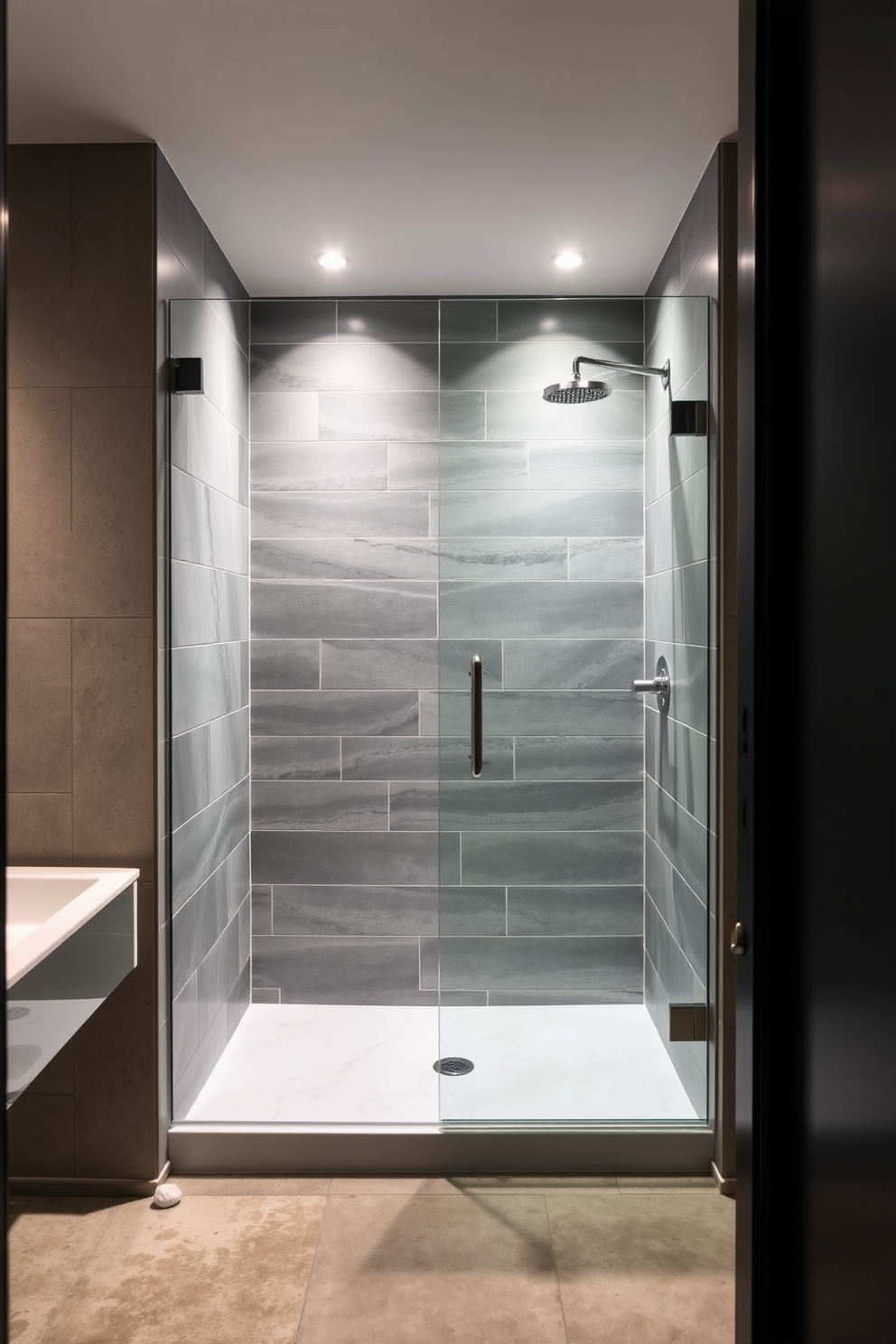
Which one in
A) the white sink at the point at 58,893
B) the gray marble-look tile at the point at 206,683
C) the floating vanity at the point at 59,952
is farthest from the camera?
the gray marble-look tile at the point at 206,683

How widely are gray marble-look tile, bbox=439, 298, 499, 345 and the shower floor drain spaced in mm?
1846

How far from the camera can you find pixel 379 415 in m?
3.51

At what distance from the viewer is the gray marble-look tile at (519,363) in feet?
8.04

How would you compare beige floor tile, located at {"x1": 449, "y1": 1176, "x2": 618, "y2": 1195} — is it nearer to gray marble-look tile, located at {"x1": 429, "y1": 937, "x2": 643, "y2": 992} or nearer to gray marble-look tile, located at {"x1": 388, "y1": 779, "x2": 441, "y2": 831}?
gray marble-look tile, located at {"x1": 429, "y1": 937, "x2": 643, "y2": 992}

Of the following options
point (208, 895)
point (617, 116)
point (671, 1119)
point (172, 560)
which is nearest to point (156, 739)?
point (172, 560)

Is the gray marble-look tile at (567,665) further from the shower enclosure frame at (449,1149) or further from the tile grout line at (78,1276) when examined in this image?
the tile grout line at (78,1276)

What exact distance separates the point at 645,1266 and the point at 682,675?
1.37 meters

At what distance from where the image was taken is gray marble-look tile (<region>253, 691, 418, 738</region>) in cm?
354

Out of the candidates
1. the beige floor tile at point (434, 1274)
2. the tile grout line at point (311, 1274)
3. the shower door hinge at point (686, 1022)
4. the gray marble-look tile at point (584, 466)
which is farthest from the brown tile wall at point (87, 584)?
the shower door hinge at point (686, 1022)

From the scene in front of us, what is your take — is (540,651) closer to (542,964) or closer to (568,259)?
(542,964)

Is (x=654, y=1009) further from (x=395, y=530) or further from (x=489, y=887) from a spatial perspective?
(x=395, y=530)

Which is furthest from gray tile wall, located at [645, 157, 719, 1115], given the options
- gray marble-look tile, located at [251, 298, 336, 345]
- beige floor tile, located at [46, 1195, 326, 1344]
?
gray marble-look tile, located at [251, 298, 336, 345]

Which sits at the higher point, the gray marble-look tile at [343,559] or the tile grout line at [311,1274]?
the gray marble-look tile at [343,559]

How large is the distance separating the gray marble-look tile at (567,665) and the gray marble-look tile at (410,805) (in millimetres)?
1163
